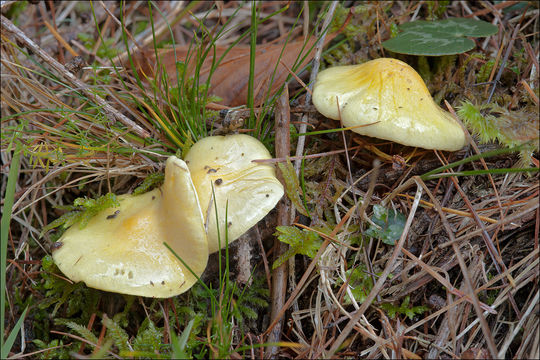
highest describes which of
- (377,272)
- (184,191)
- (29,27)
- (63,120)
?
(29,27)

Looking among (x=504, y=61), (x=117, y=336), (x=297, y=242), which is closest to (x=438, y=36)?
(x=504, y=61)

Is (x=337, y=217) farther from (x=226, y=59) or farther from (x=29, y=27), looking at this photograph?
(x=29, y=27)

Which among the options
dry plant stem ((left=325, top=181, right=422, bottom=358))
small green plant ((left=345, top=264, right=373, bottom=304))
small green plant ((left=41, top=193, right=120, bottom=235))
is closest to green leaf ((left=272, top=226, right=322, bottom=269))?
small green plant ((left=345, top=264, right=373, bottom=304))

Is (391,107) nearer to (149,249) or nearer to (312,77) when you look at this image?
(312,77)

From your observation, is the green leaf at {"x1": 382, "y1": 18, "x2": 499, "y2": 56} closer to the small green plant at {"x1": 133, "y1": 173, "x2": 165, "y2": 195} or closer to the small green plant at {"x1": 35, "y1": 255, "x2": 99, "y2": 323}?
the small green plant at {"x1": 133, "y1": 173, "x2": 165, "y2": 195}

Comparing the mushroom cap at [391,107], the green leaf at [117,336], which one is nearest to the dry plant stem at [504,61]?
the mushroom cap at [391,107]

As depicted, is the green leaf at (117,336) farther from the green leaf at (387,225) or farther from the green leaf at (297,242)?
the green leaf at (387,225)

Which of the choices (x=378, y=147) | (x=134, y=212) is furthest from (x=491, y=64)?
(x=134, y=212)
